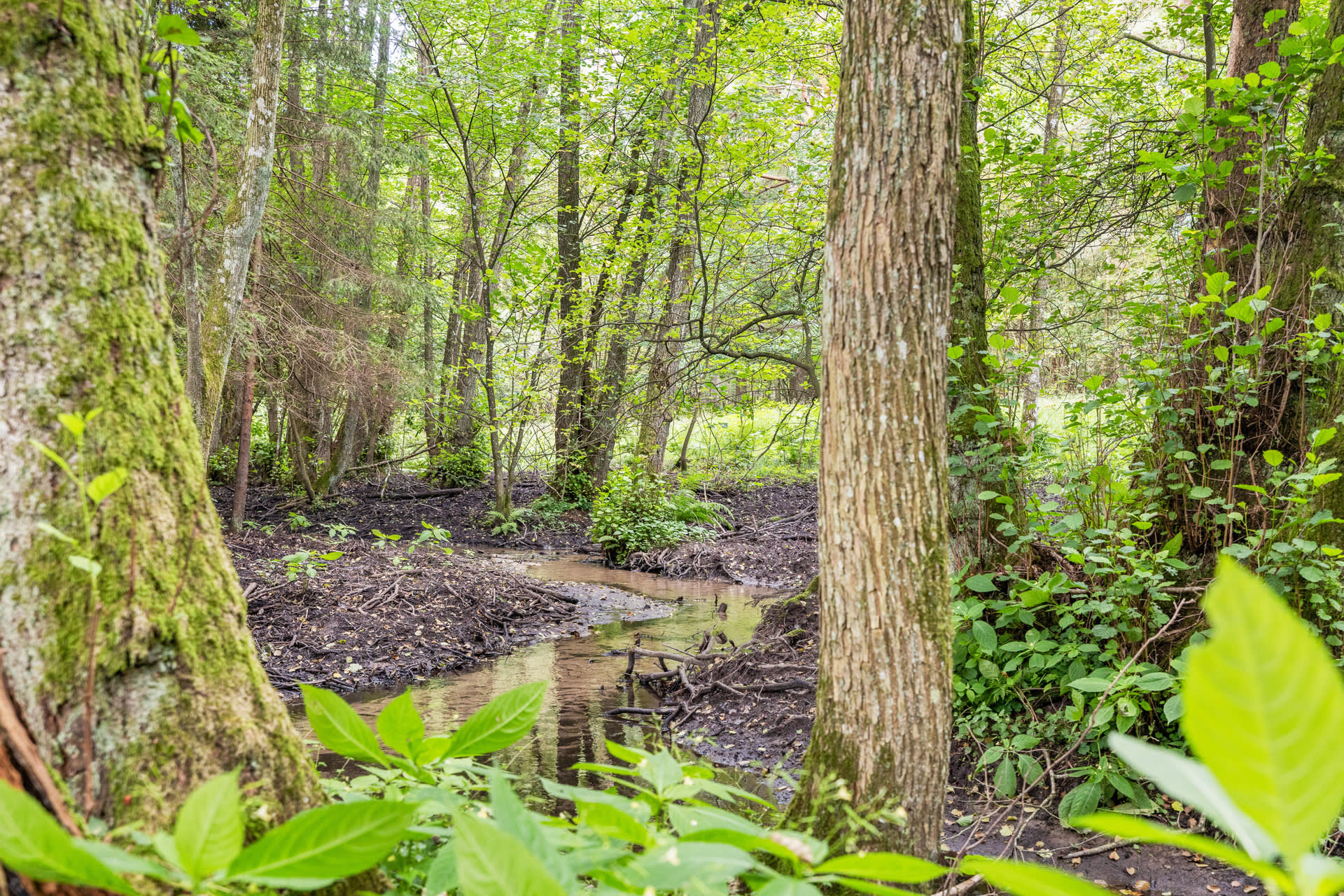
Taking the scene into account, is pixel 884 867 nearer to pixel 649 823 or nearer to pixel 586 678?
pixel 649 823

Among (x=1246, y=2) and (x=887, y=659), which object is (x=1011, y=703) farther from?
(x=1246, y=2)

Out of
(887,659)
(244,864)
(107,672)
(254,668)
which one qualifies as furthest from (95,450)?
(887,659)

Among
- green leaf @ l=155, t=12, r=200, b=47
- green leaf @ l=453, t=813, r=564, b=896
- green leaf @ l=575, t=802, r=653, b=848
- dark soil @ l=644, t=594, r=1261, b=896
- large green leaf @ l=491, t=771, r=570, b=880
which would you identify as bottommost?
dark soil @ l=644, t=594, r=1261, b=896

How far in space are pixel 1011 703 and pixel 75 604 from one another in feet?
12.5

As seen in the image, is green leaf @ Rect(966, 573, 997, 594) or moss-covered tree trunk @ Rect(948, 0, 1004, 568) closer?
→ green leaf @ Rect(966, 573, 997, 594)

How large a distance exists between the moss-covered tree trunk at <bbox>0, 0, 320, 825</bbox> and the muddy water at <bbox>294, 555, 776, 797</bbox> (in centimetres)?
148

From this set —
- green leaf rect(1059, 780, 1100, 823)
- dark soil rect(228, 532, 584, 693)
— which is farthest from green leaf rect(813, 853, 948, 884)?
dark soil rect(228, 532, 584, 693)

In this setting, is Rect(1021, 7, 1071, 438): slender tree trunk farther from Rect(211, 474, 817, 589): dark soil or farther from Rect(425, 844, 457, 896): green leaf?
Rect(211, 474, 817, 589): dark soil

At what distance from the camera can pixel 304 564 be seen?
698 centimetres

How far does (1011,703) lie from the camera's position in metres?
3.76

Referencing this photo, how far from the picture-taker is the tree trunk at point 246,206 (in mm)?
5688

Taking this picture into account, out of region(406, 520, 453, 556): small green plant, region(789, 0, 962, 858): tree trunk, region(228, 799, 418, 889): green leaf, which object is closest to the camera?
region(228, 799, 418, 889): green leaf

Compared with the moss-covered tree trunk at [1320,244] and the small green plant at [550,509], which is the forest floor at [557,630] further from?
the moss-covered tree trunk at [1320,244]

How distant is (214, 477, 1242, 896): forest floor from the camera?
10.6 feet
